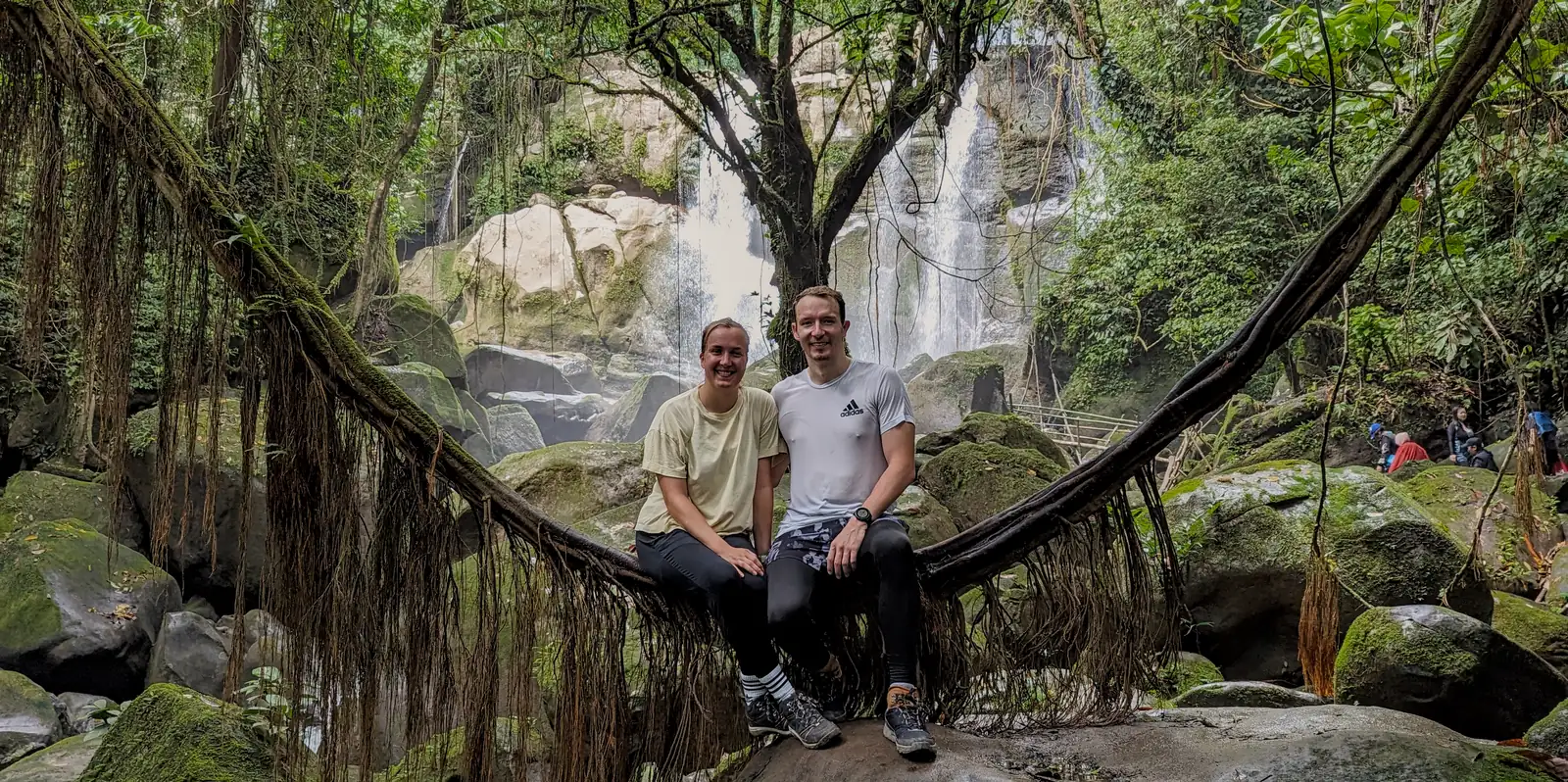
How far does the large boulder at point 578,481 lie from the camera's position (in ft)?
19.1

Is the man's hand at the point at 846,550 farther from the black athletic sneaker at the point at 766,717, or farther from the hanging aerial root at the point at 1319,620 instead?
the hanging aerial root at the point at 1319,620

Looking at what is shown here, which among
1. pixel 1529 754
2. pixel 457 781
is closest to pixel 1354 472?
pixel 1529 754

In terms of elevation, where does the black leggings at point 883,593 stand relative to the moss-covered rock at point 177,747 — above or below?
above

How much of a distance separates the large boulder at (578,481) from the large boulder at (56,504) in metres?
2.91

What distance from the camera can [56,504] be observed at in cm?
695

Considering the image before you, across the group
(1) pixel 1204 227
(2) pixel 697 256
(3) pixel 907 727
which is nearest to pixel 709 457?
(3) pixel 907 727

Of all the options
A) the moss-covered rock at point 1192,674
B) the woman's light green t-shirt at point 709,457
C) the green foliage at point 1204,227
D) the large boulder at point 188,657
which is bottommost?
the large boulder at point 188,657

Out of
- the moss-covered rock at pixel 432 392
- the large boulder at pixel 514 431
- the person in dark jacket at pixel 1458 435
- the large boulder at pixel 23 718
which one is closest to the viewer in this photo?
the large boulder at pixel 23 718

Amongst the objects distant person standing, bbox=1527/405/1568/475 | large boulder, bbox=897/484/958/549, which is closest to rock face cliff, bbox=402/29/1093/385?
distant person standing, bbox=1527/405/1568/475

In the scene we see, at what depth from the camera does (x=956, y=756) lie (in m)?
2.27

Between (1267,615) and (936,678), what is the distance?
8.81 feet

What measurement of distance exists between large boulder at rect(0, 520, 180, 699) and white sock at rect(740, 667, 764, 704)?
14.9 ft

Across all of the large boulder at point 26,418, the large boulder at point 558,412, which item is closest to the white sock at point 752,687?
the large boulder at point 26,418

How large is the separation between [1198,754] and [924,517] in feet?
9.43
